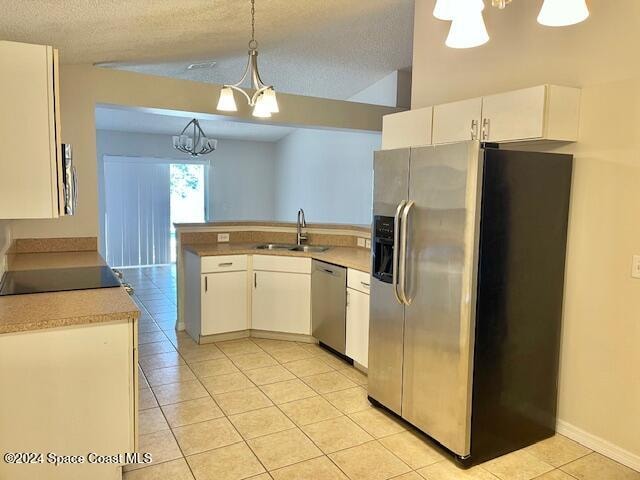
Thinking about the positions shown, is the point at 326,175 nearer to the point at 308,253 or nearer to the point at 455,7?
the point at 308,253

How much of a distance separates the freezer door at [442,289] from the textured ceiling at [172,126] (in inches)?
188

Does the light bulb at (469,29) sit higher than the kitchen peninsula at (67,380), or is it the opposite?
the light bulb at (469,29)

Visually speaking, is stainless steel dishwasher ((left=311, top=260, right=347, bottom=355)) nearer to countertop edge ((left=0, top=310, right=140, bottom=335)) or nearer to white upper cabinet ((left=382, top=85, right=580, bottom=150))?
white upper cabinet ((left=382, top=85, right=580, bottom=150))

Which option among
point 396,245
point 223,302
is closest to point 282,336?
point 223,302

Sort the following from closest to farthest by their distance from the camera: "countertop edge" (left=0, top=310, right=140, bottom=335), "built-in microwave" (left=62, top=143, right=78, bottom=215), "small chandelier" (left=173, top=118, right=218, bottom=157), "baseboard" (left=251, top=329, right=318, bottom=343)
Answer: "countertop edge" (left=0, top=310, right=140, bottom=335)
"built-in microwave" (left=62, top=143, right=78, bottom=215)
"baseboard" (left=251, top=329, right=318, bottom=343)
"small chandelier" (left=173, top=118, right=218, bottom=157)

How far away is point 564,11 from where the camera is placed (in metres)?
1.37

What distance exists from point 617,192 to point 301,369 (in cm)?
237

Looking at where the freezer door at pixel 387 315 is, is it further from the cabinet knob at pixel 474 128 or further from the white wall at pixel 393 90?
the white wall at pixel 393 90

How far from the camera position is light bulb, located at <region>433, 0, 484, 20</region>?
56.6 inches

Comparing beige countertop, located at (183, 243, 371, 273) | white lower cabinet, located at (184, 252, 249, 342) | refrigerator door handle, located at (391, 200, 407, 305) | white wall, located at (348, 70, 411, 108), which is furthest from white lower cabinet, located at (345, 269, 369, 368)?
white wall, located at (348, 70, 411, 108)

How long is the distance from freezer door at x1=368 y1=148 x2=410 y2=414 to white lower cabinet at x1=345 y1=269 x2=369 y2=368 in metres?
0.44

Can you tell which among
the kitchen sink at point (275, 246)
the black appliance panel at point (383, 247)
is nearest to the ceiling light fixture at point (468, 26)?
the black appliance panel at point (383, 247)

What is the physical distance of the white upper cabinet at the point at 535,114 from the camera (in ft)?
Result: 7.73

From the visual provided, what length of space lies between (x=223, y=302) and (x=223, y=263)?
34cm
